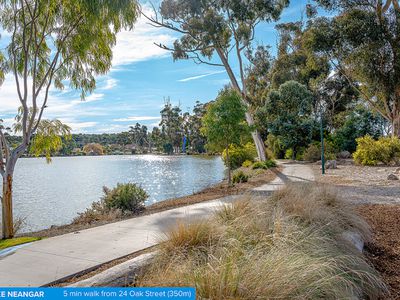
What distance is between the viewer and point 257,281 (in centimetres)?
266

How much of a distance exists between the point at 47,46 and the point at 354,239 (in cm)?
813

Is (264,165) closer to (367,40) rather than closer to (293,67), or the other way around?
(367,40)

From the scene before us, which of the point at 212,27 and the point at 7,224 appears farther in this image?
the point at 212,27

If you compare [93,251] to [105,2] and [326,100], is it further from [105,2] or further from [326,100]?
[326,100]

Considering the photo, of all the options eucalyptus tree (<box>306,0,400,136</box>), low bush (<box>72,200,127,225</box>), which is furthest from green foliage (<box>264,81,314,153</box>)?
low bush (<box>72,200,127,225</box>)

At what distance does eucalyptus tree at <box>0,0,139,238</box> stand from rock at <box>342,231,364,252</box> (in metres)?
6.32

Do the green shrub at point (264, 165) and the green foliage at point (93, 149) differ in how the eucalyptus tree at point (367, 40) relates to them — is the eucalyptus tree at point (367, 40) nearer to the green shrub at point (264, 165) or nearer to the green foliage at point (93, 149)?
the green shrub at point (264, 165)

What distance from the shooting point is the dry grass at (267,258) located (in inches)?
105

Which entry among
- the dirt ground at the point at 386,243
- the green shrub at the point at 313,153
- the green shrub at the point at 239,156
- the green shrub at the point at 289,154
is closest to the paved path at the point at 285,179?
the dirt ground at the point at 386,243

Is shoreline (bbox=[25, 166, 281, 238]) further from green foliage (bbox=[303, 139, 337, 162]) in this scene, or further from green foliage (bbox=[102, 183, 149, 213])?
green foliage (bbox=[303, 139, 337, 162])

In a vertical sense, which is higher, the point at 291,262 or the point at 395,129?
the point at 395,129

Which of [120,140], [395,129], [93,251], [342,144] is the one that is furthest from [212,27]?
[120,140]

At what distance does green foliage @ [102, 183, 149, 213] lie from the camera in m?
8.94

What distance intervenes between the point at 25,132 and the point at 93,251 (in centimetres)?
427
